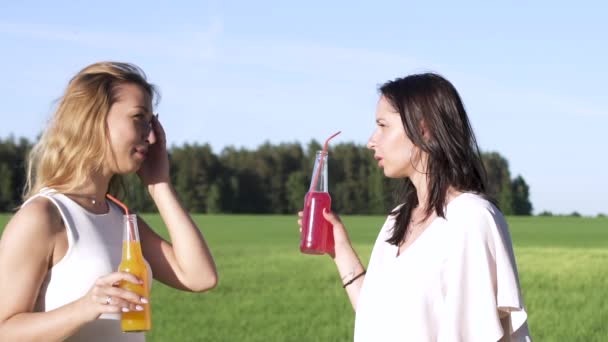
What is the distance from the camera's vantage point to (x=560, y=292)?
12445 millimetres

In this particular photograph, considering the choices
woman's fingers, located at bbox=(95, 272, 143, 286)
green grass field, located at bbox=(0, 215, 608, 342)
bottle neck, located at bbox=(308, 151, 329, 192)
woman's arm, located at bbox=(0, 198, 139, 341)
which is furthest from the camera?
green grass field, located at bbox=(0, 215, 608, 342)

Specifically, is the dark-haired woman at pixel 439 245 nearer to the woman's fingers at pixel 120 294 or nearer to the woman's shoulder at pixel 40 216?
the woman's fingers at pixel 120 294

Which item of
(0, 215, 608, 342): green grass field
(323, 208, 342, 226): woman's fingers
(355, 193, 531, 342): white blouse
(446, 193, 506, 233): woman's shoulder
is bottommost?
(0, 215, 608, 342): green grass field

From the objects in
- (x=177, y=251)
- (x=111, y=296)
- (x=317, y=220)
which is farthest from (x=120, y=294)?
(x=317, y=220)

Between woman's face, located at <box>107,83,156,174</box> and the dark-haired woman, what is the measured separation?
0.80 meters

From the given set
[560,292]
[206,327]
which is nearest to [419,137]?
[206,327]

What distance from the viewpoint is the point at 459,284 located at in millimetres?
2934

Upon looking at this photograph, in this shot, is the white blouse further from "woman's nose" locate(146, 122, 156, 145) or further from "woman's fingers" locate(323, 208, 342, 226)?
"woman's nose" locate(146, 122, 156, 145)

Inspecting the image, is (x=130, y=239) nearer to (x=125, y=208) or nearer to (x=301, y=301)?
(x=125, y=208)

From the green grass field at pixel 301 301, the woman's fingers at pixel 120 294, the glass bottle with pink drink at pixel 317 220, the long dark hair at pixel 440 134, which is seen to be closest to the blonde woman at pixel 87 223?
the woman's fingers at pixel 120 294

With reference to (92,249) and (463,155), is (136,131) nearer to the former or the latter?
(92,249)

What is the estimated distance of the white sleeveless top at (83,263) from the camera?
8.60 ft

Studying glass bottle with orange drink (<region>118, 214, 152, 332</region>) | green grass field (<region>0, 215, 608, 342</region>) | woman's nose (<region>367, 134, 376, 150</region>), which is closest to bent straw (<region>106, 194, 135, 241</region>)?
glass bottle with orange drink (<region>118, 214, 152, 332</region>)

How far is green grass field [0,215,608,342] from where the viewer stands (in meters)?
9.15
